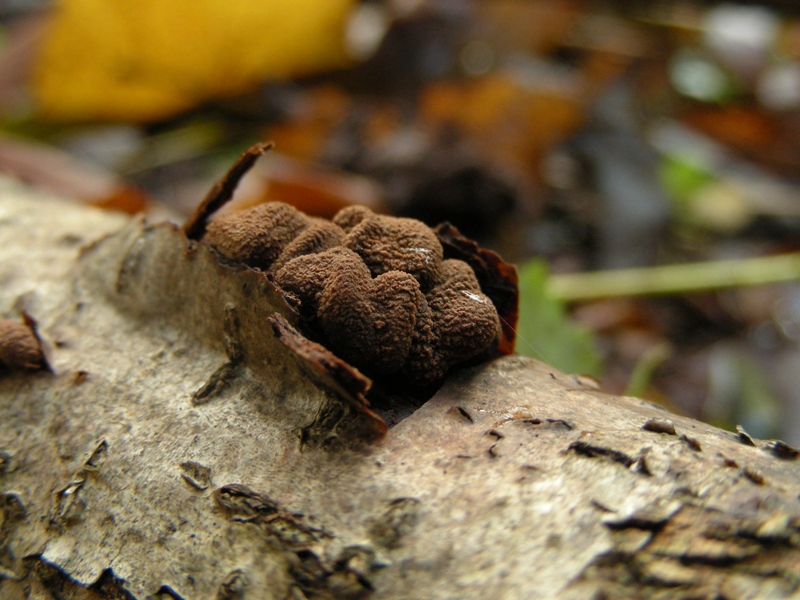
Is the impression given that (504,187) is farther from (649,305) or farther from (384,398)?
(384,398)

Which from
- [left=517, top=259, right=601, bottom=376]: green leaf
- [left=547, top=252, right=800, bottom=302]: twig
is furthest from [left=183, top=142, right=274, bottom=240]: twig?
[left=547, top=252, right=800, bottom=302]: twig

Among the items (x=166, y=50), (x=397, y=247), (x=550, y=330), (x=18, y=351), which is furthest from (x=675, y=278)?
(x=166, y=50)

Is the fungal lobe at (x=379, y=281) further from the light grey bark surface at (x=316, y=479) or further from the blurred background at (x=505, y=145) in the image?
the blurred background at (x=505, y=145)

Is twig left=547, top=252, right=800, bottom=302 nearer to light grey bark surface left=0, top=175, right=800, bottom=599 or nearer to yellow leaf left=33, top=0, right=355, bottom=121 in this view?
light grey bark surface left=0, top=175, right=800, bottom=599

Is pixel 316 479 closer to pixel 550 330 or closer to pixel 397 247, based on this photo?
pixel 397 247

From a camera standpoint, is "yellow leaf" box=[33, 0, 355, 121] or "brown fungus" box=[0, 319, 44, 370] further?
"yellow leaf" box=[33, 0, 355, 121]

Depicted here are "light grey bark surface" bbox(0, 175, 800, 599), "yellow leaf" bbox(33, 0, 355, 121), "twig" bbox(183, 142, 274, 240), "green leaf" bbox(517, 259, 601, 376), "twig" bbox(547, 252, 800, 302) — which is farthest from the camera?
"yellow leaf" bbox(33, 0, 355, 121)

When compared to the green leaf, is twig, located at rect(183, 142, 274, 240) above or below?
above
